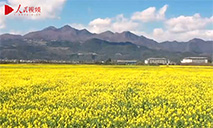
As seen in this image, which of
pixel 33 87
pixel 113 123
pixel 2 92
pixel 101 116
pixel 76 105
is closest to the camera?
pixel 113 123

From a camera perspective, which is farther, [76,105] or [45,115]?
[76,105]

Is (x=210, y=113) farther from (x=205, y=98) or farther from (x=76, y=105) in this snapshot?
(x=76, y=105)

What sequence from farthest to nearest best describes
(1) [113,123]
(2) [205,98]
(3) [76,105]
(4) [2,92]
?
(4) [2,92]
(2) [205,98]
(3) [76,105]
(1) [113,123]

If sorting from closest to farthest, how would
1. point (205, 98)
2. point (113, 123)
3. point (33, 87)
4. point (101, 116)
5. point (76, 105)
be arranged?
point (113, 123)
point (101, 116)
point (76, 105)
point (205, 98)
point (33, 87)

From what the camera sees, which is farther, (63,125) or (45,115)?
(45,115)

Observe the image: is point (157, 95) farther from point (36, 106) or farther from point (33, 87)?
point (33, 87)

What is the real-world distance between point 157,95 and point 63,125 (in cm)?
486

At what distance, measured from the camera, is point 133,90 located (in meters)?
14.2

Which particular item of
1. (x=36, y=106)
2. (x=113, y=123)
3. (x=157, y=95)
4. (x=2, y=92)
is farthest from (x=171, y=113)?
(x=2, y=92)

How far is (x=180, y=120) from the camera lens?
8.41 m

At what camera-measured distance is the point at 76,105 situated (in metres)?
10.9

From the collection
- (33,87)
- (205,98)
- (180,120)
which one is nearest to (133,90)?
(205,98)

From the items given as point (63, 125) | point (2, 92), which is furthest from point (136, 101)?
point (2, 92)

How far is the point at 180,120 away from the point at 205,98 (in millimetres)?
3628
